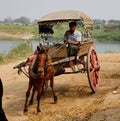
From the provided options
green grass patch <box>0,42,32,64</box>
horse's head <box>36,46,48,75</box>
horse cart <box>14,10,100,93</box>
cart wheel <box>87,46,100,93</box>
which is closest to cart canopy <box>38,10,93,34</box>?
horse cart <box>14,10,100,93</box>

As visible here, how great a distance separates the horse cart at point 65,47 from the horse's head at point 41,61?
0.79 metres

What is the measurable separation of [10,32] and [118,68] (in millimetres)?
42428

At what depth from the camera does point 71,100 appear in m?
11.8

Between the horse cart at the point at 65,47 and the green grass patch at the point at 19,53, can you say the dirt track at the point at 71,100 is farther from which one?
the green grass patch at the point at 19,53

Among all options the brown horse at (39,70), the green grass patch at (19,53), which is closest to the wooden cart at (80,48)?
the brown horse at (39,70)

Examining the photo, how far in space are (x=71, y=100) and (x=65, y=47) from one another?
5.01 feet

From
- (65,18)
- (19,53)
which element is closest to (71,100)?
(65,18)

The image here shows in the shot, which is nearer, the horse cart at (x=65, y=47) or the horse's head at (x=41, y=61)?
the horse's head at (x=41, y=61)

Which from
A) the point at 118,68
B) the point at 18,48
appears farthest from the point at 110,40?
the point at 118,68

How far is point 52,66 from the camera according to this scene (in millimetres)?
11055

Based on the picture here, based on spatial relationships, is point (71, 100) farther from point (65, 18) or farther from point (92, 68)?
point (65, 18)

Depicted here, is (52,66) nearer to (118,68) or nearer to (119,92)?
(119,92)

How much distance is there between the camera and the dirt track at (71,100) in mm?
9617

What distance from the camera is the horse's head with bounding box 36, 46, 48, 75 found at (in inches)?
395
